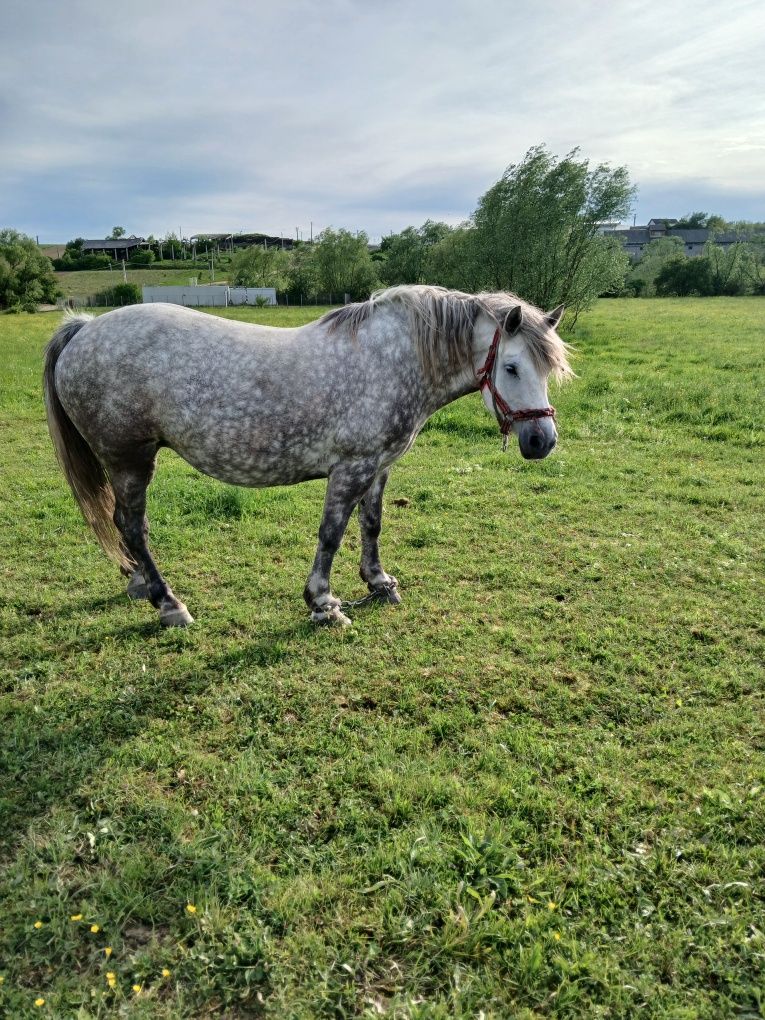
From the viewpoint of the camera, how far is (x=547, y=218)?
22.5 metres

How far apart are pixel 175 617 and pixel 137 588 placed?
639mm

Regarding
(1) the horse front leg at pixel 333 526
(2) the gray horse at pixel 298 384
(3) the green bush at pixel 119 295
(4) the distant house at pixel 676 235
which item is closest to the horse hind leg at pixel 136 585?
(2) the gray horse at pixel 298 384

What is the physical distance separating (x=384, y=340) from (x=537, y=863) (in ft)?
10.4

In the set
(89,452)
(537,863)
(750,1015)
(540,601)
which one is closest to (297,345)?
(89,452)

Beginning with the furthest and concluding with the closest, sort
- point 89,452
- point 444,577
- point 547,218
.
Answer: point 547,218
point 444,577
point 89,452

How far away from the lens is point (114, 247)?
347ft

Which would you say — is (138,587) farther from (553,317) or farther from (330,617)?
(553,317)

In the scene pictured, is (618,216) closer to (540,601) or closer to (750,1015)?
(540,601)

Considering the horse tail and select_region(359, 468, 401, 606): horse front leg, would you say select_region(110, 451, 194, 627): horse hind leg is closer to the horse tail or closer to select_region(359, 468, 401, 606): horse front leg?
Answer: the horse tail

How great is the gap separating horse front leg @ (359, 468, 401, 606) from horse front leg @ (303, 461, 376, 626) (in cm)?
44

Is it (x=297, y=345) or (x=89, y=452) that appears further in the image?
(x=89, y=452)

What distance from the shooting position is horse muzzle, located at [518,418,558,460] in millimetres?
3775

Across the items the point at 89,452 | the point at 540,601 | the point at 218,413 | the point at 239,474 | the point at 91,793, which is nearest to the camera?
the point at 91,793

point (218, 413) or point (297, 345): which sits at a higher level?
point (297, 345)
